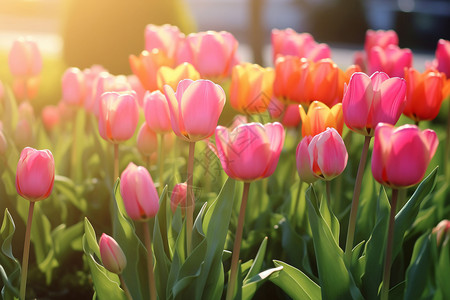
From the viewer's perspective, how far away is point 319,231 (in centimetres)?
156

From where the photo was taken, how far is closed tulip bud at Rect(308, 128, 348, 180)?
1555 mm

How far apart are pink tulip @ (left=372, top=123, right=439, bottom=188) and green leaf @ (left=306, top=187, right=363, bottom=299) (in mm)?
240

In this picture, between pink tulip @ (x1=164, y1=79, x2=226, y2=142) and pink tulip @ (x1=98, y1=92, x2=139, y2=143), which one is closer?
pink tulip @ (x1=164, y1=79, x2=226, y2=142)

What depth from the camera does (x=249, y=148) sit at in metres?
1.40

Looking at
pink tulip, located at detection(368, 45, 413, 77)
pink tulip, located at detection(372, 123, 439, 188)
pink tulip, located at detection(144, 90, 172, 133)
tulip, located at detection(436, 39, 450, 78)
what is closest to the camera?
pink tulip, located at detection(372, 123, 439, 188)

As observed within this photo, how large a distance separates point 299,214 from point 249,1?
22.5ft

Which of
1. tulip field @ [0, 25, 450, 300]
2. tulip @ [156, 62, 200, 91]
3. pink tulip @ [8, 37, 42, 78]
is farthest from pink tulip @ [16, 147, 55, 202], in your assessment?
pink tulip @ [8, 37, 42, 78]

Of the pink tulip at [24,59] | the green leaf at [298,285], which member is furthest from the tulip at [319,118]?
the pink tulip at [24,59]

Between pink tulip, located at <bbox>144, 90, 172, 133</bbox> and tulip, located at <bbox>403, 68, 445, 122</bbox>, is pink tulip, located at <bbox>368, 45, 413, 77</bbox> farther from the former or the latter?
pink tulip, located at <bbox>144, 90, 172, 133</bbox>

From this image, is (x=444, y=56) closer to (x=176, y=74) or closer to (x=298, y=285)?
(x=176, y=74)

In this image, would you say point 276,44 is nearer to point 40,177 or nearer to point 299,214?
point 299,214

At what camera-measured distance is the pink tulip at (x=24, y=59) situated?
262 cm

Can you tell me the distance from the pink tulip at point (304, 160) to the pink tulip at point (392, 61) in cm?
94

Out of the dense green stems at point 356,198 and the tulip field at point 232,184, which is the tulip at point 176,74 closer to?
the tulip field at point 232,184
